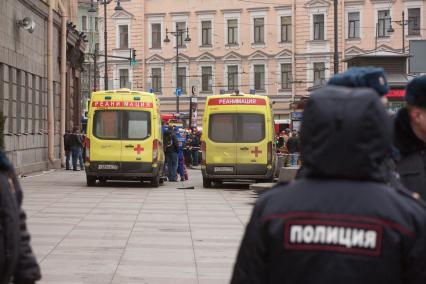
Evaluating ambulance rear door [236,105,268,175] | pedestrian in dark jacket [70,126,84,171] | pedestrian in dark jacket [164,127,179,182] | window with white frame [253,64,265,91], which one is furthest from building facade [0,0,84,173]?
window with white frame [253,64,265,91]

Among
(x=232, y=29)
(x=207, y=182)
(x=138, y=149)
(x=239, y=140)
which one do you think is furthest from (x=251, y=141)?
(x=232, y=29)

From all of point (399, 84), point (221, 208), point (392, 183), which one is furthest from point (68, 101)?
point (392, 183)

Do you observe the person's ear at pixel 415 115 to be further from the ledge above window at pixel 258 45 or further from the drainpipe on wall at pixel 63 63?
the ledge above window at pixel 258 45

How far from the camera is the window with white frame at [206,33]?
70.2 metres

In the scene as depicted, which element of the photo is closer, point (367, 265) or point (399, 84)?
point (367, 265)

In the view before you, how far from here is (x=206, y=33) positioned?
70.4m

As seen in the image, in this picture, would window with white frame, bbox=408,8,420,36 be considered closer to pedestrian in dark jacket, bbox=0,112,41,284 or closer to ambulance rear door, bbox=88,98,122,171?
ambulance rear door, bbox=88,98,122,171

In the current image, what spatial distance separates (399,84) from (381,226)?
69.6ft

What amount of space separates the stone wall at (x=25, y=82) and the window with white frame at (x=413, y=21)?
33.9m

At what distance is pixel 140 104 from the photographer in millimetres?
24250

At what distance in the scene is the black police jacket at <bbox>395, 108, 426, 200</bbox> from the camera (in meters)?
4.24

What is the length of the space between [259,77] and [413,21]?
39.5 feet

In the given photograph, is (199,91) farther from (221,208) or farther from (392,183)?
(392,183)

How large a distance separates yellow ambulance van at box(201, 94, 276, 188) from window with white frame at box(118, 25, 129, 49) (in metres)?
47.0
